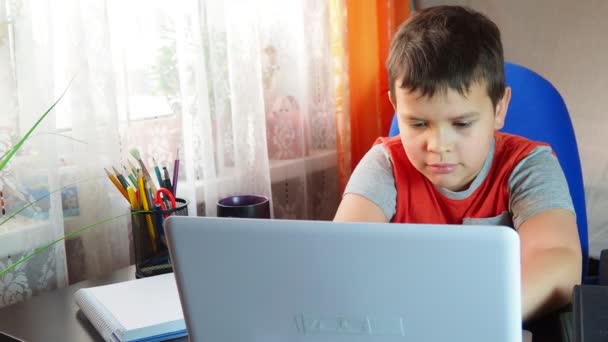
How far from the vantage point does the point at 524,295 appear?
0.82m

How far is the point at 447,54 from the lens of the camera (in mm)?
1026

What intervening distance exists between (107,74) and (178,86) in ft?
0.71

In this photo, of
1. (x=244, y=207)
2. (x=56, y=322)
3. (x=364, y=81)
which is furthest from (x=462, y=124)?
(x=364, y=81)

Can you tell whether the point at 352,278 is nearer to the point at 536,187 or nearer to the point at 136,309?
the point at 136,309

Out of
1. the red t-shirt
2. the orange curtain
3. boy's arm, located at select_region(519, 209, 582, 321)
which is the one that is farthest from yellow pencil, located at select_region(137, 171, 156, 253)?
the orange curtain

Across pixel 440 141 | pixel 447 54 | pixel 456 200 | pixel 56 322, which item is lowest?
pixel 56 322

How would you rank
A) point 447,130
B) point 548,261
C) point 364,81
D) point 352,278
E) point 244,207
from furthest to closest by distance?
1. point 364,81
2. point 244,207
3. point 447,130
4. point 548,261
5. point 352,278

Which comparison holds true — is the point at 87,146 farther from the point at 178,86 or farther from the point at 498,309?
the point at 498,309

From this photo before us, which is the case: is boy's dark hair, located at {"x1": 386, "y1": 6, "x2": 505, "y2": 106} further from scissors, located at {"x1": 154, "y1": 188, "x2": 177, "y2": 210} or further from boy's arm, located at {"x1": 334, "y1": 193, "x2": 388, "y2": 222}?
scissors, located at {"x1": 154, "y1": 188, "x2": 177, "y2": 210}

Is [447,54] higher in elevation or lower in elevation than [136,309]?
higher

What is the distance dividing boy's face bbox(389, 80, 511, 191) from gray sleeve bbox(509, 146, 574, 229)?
0.07m

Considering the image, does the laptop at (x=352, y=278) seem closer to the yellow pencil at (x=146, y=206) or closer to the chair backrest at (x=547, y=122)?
the yellow pencil at (x=146, y=206)

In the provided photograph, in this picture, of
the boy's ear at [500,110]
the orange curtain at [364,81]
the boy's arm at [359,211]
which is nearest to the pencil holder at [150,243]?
the boy's arm at [359,211]

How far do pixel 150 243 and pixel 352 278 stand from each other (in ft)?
1.87
